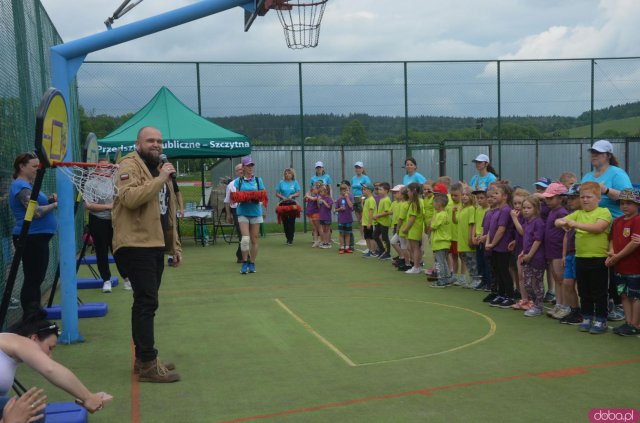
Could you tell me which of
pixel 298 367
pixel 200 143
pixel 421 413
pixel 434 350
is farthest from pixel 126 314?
pixel 200 143

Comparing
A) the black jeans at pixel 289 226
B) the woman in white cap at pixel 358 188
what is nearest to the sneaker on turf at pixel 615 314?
the woman in white cap at pixel 358 188

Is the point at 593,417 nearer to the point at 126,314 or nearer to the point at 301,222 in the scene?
the point at 126,314

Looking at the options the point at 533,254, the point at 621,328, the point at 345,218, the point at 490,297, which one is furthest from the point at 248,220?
the point at 621,328

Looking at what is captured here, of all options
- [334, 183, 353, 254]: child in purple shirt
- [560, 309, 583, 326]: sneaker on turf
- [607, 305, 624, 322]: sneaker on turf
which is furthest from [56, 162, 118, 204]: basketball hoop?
[334, 183, 353, 254]: child in purple shirt

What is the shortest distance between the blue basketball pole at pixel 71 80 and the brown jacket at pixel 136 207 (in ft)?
5.08

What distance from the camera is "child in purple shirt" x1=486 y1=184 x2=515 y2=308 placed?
898cm

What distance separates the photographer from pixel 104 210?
32.3 feet

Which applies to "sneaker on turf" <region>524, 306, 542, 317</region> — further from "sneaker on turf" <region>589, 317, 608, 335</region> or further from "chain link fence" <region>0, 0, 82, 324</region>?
"chain link fence" <region>0, 0, 82, 324</region>

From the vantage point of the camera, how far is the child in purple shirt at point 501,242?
8.98m

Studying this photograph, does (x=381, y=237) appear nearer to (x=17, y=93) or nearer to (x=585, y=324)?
(x=585, y=324)

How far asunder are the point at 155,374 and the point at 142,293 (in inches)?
27.5

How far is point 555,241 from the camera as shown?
8203mm

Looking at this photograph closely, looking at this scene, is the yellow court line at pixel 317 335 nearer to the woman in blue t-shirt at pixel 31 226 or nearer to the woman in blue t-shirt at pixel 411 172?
the woman in blue t-shirt at pixel 31 226

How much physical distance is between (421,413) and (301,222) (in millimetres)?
18021
